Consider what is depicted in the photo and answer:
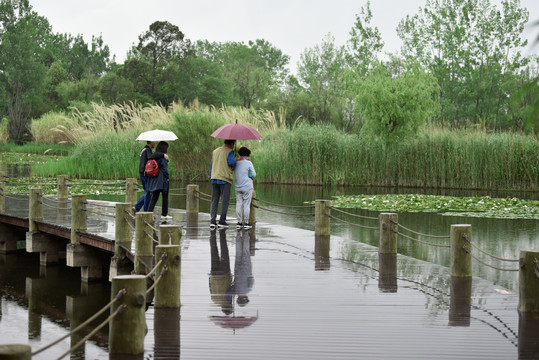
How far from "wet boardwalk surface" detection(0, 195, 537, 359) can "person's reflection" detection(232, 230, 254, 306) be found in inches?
0.6

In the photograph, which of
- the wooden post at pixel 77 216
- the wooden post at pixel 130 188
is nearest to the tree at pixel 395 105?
the wooden post at pixel 130 188

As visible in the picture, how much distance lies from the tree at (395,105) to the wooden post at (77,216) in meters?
18.8

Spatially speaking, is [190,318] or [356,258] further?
[356,258]

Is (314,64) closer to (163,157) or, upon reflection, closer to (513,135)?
(513,135)

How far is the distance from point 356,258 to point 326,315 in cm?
364

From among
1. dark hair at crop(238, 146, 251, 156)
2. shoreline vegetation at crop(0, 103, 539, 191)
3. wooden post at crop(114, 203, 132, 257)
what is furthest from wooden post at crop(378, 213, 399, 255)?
shoreline vegetation at crop(0, 103, 539, 191)

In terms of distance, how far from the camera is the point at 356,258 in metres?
10.7

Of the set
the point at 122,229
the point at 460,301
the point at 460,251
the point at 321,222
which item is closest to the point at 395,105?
the point at 321,222

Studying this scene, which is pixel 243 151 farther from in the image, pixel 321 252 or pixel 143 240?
pixel 143 240

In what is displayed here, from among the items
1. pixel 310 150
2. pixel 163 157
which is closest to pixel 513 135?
pixel 310 150

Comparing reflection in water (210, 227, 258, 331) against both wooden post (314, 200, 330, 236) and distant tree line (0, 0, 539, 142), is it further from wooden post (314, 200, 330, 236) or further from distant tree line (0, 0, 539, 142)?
distant tree line (0, 0, 539, 142)

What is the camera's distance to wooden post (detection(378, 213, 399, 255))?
33.9ft

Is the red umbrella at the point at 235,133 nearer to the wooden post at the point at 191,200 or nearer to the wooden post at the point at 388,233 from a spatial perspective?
the wooden post at the point at 388,233

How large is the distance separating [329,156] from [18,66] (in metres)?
33.4
